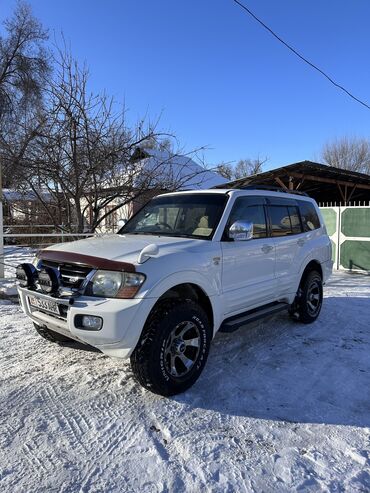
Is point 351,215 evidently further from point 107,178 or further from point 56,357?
point 56,357

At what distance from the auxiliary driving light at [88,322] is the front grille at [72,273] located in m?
0.30

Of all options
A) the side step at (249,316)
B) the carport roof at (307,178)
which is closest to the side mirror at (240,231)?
the side step at (249,316)

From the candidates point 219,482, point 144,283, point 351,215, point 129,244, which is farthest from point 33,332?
point 351,215

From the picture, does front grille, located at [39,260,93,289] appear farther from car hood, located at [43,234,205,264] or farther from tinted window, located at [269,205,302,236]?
tinted window, located at [269,205,302,236]

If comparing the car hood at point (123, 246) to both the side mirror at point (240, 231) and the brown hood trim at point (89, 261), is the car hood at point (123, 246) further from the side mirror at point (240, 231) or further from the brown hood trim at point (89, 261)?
the side mirror at point (240, 231)

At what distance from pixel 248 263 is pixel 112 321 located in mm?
1913

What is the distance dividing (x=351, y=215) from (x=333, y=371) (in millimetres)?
8571

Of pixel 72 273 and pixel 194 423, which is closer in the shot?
pixel 194 423

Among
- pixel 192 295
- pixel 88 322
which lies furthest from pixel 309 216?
pixel 88 322

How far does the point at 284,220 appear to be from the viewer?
18.1 feet

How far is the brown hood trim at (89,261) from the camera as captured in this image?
3.29 meters

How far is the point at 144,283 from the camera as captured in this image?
327 centimetres

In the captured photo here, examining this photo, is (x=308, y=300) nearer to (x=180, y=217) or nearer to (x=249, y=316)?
(x=249, y=316)

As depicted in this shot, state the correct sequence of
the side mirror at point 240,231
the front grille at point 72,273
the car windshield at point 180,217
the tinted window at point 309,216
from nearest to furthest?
the front grille at point 72,273
the side mirror at point 240,231
the car windshield at point 180,217
the tinted window at point 309,216
